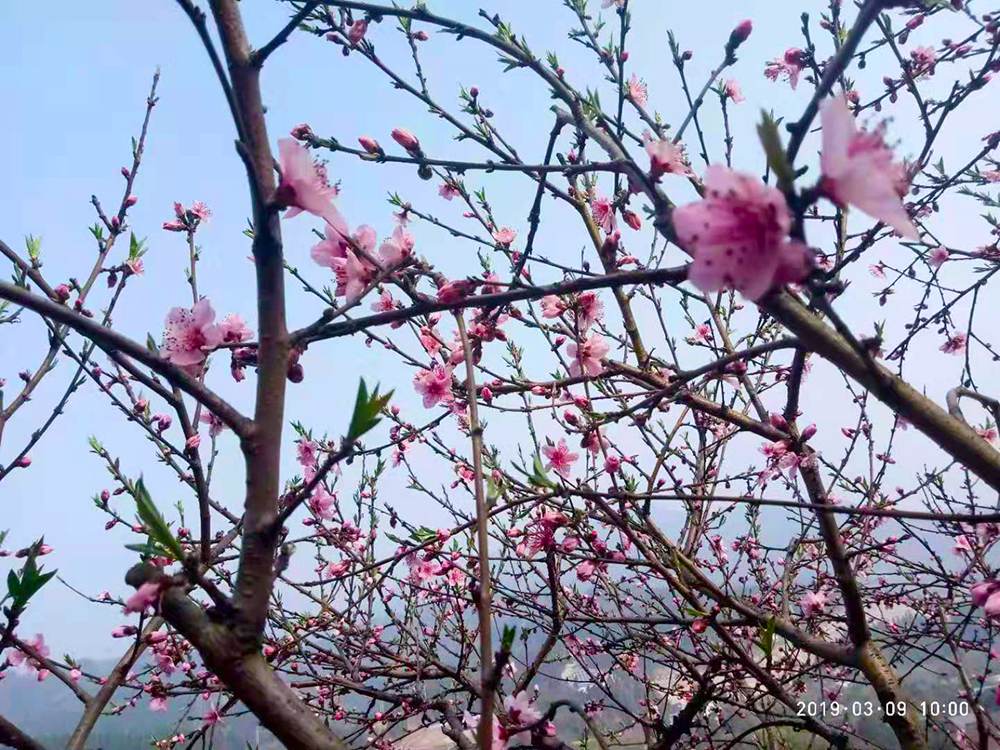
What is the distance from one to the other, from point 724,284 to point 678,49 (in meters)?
2.59

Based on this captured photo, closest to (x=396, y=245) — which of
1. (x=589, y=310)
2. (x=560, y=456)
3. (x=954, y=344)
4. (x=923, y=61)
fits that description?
(x=589, y=310)

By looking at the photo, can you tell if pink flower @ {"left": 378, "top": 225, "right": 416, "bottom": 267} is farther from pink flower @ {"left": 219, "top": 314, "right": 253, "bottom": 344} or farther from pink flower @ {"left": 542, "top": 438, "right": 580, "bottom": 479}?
pink flower @ {"left": 542, "top": 438, "right": 580, "bottom": 479}

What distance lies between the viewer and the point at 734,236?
0.93 metres

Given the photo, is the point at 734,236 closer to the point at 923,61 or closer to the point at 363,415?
the point at 363,415

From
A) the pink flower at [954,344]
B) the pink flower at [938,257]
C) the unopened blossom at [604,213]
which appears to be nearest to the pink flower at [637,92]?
the unopened blossom at [604,213]

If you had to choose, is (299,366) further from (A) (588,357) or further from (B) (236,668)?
(A) (588,357)

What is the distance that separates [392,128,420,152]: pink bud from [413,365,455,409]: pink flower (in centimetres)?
106

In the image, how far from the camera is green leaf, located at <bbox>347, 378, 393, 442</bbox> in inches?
34.5

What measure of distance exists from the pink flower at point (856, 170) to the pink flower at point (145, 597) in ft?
3.39

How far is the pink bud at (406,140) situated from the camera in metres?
2.17

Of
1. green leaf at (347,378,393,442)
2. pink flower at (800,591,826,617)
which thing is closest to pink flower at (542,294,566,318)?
green leaf at (347,378,393,442)

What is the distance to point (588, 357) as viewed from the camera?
111 inches

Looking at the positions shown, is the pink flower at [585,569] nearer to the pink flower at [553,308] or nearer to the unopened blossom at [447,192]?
the pink flower at [553,308]

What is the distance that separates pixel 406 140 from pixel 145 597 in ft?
5.94
